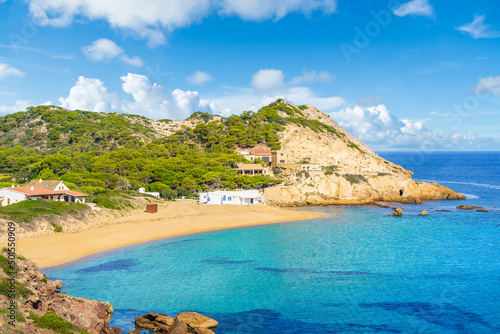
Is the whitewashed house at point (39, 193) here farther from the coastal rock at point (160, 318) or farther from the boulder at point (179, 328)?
the boulder at point (179, 328)

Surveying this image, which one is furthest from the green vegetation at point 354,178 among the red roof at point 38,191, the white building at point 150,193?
the red roof at point 38,191

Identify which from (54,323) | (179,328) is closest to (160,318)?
(179,328)

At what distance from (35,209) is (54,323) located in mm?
30448

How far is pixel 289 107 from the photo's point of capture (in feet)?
422

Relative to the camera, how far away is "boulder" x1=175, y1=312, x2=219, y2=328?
19.1 metres

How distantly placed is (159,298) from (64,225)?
22.4m

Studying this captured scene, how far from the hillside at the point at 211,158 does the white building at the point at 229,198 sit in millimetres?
7444

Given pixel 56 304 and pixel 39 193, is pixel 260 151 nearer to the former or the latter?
pixel 39 193

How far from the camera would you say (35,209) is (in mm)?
40562

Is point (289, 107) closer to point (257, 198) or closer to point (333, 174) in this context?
point (333, 174)

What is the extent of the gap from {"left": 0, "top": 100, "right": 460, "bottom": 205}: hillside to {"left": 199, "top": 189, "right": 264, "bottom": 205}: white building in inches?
293

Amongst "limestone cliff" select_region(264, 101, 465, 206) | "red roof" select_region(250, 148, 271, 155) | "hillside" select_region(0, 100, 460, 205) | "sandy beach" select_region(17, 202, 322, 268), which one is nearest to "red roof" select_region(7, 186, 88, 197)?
"hillside" select_region(0, 100, 460, 205)

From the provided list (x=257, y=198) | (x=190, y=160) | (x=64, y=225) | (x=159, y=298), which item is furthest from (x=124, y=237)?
(x=190, y=160)

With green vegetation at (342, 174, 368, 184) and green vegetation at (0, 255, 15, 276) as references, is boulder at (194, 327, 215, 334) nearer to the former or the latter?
green vegetation at (0, 255, 15, 276)
